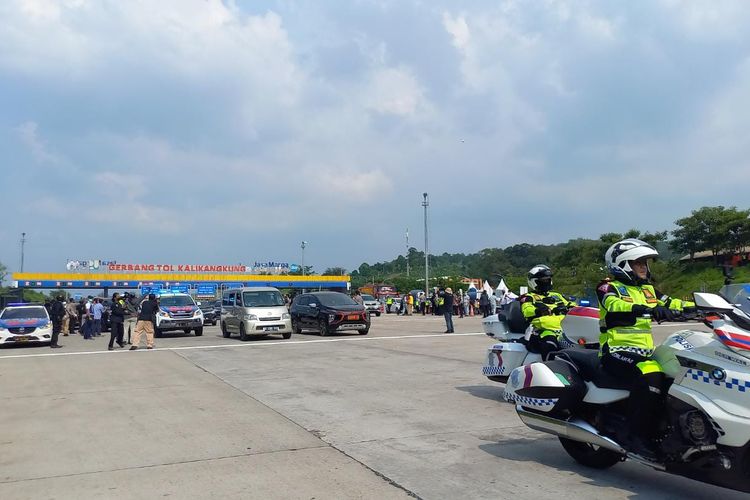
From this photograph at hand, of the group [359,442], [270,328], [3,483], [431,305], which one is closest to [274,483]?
[359,442]

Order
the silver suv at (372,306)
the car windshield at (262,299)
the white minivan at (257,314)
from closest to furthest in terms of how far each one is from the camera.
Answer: the white minivan at (257,314), the car windshield at (262,299), the silver suv at (372,306)

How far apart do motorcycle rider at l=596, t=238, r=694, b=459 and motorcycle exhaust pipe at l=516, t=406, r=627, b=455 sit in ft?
0.61

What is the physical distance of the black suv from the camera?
2250cm

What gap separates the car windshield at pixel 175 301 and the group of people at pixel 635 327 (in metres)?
22.4

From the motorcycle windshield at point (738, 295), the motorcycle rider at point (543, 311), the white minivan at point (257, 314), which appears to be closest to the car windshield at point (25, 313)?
the white minivan at point (257, 314)

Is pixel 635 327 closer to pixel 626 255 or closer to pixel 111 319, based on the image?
pixel 626 255

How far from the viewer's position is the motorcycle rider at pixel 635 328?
16.4 feet

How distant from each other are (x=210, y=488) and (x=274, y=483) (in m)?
0.55

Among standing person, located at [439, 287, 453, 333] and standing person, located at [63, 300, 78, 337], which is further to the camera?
standing person, located at [63, 300, 78, 337]

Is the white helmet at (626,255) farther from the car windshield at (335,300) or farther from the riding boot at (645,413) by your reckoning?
the car windshield at (335,300)

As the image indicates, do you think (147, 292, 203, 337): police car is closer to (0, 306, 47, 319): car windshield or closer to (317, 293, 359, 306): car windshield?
(0, 306, 47, 319): car windshield

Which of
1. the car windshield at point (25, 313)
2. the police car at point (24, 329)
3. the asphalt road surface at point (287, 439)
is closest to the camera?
the asphalt road surface at point (287, 439)

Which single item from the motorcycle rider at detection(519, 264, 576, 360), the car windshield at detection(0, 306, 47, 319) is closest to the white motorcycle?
the motorcycle rider at detection(519, 264, 576, 360)

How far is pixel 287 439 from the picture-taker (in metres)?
7.23
